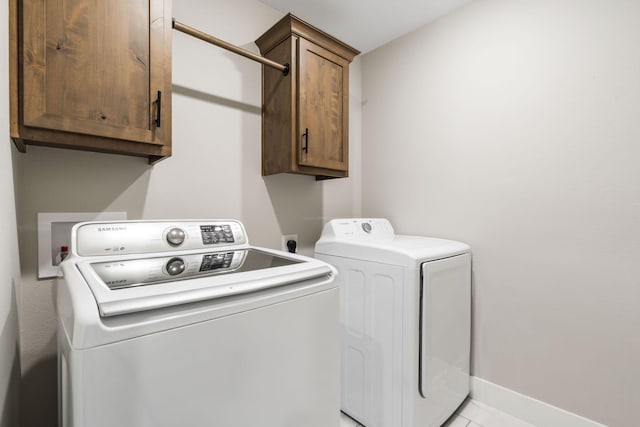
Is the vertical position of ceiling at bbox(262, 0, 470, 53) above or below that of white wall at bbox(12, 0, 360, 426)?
above

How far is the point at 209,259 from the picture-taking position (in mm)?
1101

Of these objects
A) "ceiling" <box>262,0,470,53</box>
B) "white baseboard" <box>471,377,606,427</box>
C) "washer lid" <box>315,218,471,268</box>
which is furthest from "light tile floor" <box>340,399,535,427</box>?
"ceiling" <box>262,0,470,53</box>

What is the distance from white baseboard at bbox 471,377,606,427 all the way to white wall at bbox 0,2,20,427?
2.12m

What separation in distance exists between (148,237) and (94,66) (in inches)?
24.0

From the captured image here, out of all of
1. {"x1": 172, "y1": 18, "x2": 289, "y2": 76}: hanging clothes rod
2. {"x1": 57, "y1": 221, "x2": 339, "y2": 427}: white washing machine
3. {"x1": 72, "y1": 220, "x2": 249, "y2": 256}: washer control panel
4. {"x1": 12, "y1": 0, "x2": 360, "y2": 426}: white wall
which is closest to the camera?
{"x1": 57, "y1": 221, "x2": 339, "y2": 427}: white washing machine

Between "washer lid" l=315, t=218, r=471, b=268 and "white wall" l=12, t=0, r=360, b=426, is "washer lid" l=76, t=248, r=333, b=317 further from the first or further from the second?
"washer lid" l=315, t=218, r=471, b=268

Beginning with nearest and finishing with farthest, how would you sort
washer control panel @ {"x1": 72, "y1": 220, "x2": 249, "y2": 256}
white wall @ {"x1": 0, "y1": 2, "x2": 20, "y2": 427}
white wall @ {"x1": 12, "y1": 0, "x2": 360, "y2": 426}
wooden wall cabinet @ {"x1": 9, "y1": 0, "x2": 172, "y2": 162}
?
white wall @ {"x1": 0, "y1": 2, "x2": 20, "y2": 427} < wooden wall cabinet @ {"x1": 9, "y1": 0, "x2": 172, "y2": 162} < washer control panel @ {"x1": 72, "y1": 220, "x2": 249, "y2": 256} < white wall @ {"x1": 12, "y1": 0, "x2": 360, "y2": 426}

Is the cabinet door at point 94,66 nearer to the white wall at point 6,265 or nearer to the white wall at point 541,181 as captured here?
the white wall at point 6,265

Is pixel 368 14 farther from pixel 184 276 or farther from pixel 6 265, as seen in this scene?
pixel 6 265

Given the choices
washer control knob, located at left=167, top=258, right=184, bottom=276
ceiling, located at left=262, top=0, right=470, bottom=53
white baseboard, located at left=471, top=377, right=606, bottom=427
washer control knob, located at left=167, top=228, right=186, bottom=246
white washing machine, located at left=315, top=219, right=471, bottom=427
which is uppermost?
ceiling, located at left=262, top=0, right=470, bottom=53

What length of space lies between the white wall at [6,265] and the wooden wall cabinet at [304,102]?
42.0 inches

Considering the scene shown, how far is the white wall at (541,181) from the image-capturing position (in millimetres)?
1340

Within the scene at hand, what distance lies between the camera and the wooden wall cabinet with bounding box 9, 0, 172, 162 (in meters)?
0.87

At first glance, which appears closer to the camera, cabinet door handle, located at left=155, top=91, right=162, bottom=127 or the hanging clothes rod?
cabinet door handle, located at left=155, top=91, right=162, bottom=127
